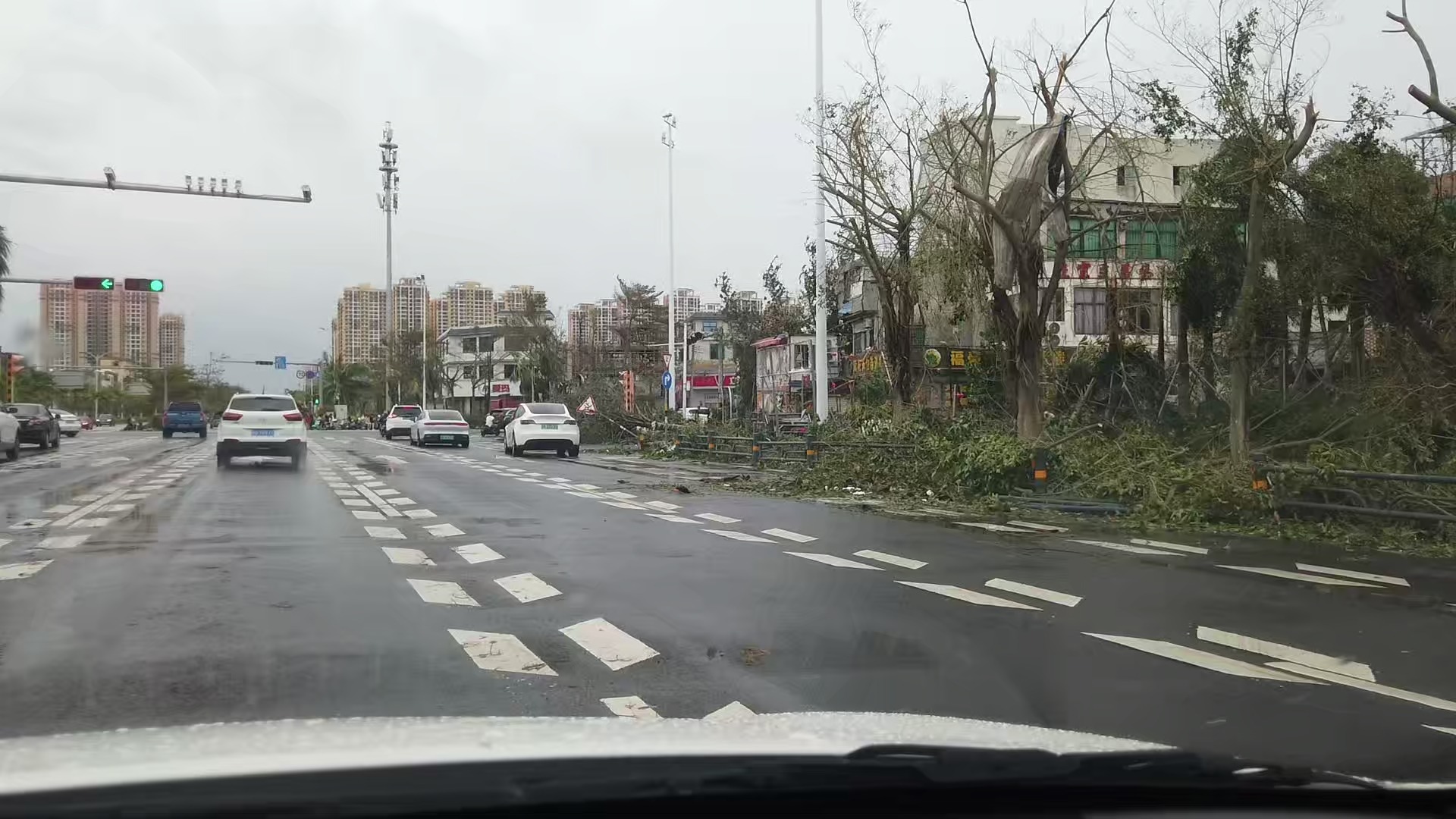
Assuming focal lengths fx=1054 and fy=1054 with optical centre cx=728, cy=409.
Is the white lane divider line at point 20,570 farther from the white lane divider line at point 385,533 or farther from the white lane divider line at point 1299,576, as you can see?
the white lane divider line at point 1299,576

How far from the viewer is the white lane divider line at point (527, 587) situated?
8.25 m

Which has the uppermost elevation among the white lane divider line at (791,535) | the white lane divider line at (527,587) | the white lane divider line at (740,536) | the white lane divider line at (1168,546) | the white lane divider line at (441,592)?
the white lane divider line at (441,592)

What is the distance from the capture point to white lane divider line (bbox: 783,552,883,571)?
10.1 metres

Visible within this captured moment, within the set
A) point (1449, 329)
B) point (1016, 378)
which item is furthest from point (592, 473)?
point (1449, 329)

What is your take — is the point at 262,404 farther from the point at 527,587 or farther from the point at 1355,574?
the point at 1355,574

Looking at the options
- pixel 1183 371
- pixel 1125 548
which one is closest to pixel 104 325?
pixel 1183 371

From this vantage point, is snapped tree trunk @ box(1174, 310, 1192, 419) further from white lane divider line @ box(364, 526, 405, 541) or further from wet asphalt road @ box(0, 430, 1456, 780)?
white lane divider line @ box(364, 526, 405, 541)

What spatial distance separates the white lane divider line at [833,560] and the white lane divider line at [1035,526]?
157 inches

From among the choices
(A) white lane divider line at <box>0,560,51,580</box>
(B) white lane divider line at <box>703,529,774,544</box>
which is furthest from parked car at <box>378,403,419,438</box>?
(A) white lane divider line at <box>0,560,51,580</box>

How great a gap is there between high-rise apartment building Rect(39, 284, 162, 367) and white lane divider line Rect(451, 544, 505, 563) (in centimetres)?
6889

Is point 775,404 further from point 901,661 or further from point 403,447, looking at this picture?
point 901,661

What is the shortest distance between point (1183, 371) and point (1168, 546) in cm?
878

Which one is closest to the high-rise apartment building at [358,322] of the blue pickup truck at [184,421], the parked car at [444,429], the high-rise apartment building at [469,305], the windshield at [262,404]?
the high-rise apartment building at [469,305]

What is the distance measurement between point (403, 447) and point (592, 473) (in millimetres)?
19025
